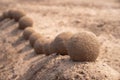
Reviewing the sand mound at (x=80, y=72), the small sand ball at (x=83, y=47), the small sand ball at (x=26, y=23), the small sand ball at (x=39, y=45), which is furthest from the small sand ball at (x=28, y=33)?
the small sand ball at (x=83, y=47)

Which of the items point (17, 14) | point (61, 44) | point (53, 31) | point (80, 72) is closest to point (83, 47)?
point (80, 72)

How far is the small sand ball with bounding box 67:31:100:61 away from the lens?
22.4 feet

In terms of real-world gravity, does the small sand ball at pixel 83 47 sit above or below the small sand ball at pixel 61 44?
above

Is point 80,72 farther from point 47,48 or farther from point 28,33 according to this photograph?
point 28,33

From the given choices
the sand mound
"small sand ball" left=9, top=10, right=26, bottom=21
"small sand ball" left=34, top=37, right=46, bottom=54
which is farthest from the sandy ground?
"small sand ball" left=9, top=10, right=26, bottom=21

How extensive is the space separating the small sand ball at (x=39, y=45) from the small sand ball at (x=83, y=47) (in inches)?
123

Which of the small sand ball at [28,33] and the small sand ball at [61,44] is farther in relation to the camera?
the small sand ball at [28,33]

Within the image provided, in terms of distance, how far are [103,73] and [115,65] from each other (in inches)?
56.8

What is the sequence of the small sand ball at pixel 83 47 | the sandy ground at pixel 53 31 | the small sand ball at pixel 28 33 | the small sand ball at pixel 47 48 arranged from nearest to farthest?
the small sand ball at pixel 83 47 < the sandy ground at pixel 53 31 < the small sand ball at pixel 47 48 < the small sand ball at pixel 28 33

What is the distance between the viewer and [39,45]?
33.4ft

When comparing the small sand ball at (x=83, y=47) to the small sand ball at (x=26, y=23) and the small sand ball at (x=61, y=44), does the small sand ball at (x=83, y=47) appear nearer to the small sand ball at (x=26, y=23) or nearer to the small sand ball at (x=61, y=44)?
the small sand ball at (x=61, y=44)

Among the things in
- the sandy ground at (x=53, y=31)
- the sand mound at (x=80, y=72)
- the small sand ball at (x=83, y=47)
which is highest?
the small sand ball at (x=83, y=47)

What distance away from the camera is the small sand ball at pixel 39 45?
1005 cm

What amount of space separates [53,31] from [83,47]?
5.57 meters
